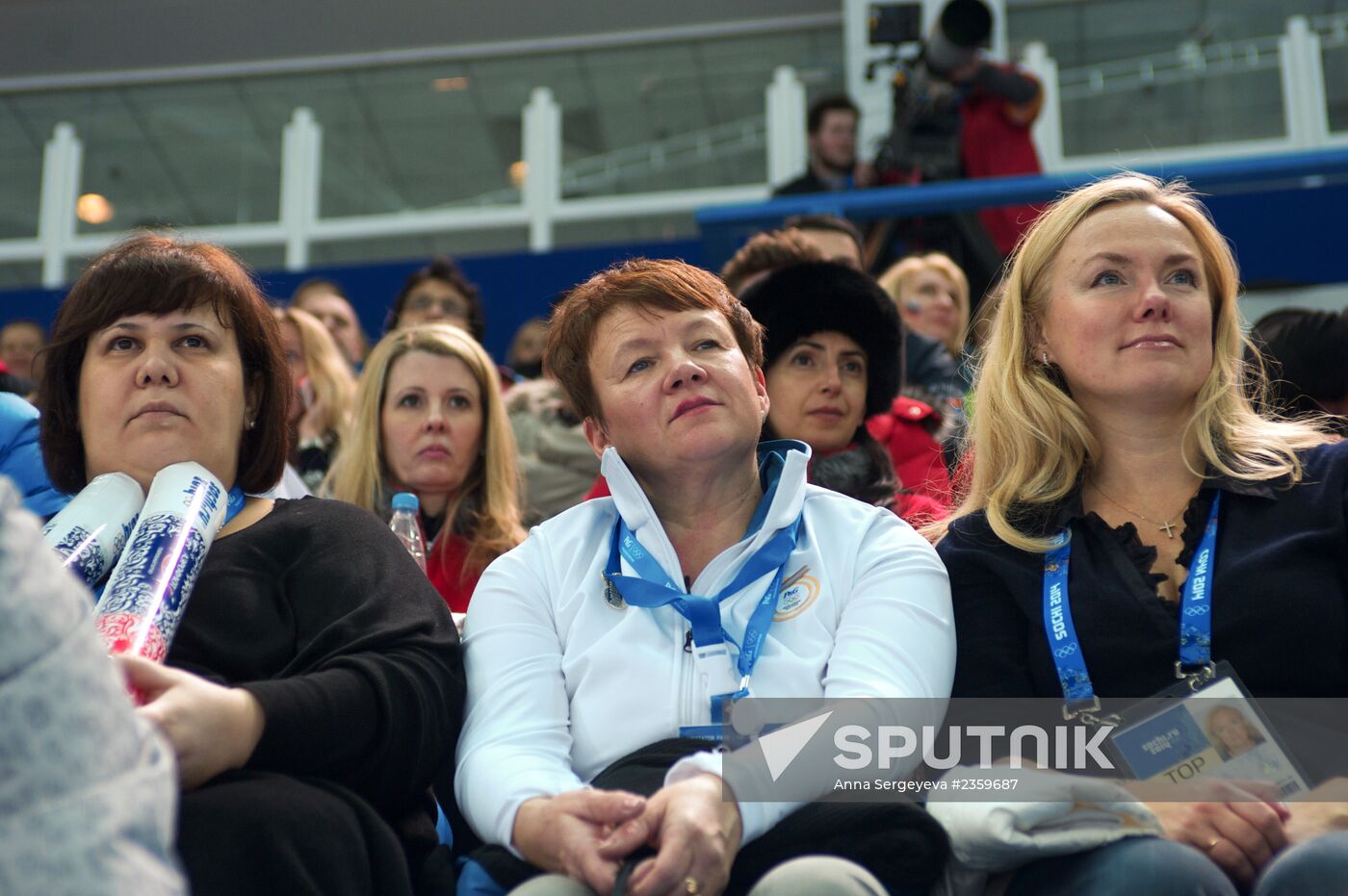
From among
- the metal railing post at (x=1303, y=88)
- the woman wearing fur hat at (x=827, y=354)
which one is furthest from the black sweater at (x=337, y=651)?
the metal railing post at (x=1303, y=88)

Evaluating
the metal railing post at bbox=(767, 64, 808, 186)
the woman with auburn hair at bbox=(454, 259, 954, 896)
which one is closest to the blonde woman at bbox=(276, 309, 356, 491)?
the woman with auburn hair at bbox=(454, 259, 954, 896)

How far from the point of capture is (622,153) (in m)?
8.21

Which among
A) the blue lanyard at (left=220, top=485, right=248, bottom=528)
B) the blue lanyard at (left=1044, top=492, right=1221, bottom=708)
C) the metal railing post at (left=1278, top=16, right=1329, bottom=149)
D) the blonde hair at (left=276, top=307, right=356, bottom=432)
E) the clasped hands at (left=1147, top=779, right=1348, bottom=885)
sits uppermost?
the metal railing post at (left=1278, top=16, right=1329, bottom=149)

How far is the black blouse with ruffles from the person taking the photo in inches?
68.2

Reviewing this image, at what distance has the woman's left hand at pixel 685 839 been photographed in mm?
1412

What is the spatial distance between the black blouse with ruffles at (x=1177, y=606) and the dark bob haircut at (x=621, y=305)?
21.0 inches

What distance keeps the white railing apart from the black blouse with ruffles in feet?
19.2

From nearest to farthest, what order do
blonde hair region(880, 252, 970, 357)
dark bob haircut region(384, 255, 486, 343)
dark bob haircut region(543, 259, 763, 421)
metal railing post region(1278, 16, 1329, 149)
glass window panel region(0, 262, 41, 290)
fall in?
dark bob haircut region(543, 259, 763, 421), blonde hair region(880, 252, 970, 357), dark bob haircut region(384, 255, 486, 343), metal railing post region(1278, 16, 1329, 149), glass window panel region(0, 262, 41, 290)

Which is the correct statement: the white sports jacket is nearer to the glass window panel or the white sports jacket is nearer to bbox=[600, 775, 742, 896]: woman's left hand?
bbox=[600, 775, 742, 896]: woman's left hand

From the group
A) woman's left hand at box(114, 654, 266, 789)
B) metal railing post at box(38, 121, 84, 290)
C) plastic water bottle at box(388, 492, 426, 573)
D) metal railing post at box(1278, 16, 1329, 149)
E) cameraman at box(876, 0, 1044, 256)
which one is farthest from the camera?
metal railing post at box(38, 121, 84, 290)

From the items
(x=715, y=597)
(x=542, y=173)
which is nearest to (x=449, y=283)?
(x=715, y=597)

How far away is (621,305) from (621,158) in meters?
6.34

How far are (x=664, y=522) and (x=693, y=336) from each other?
302 mm

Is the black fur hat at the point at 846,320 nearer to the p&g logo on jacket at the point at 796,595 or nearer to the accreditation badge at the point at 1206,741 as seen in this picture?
the p&g logo on jacket at the point at 796,595
